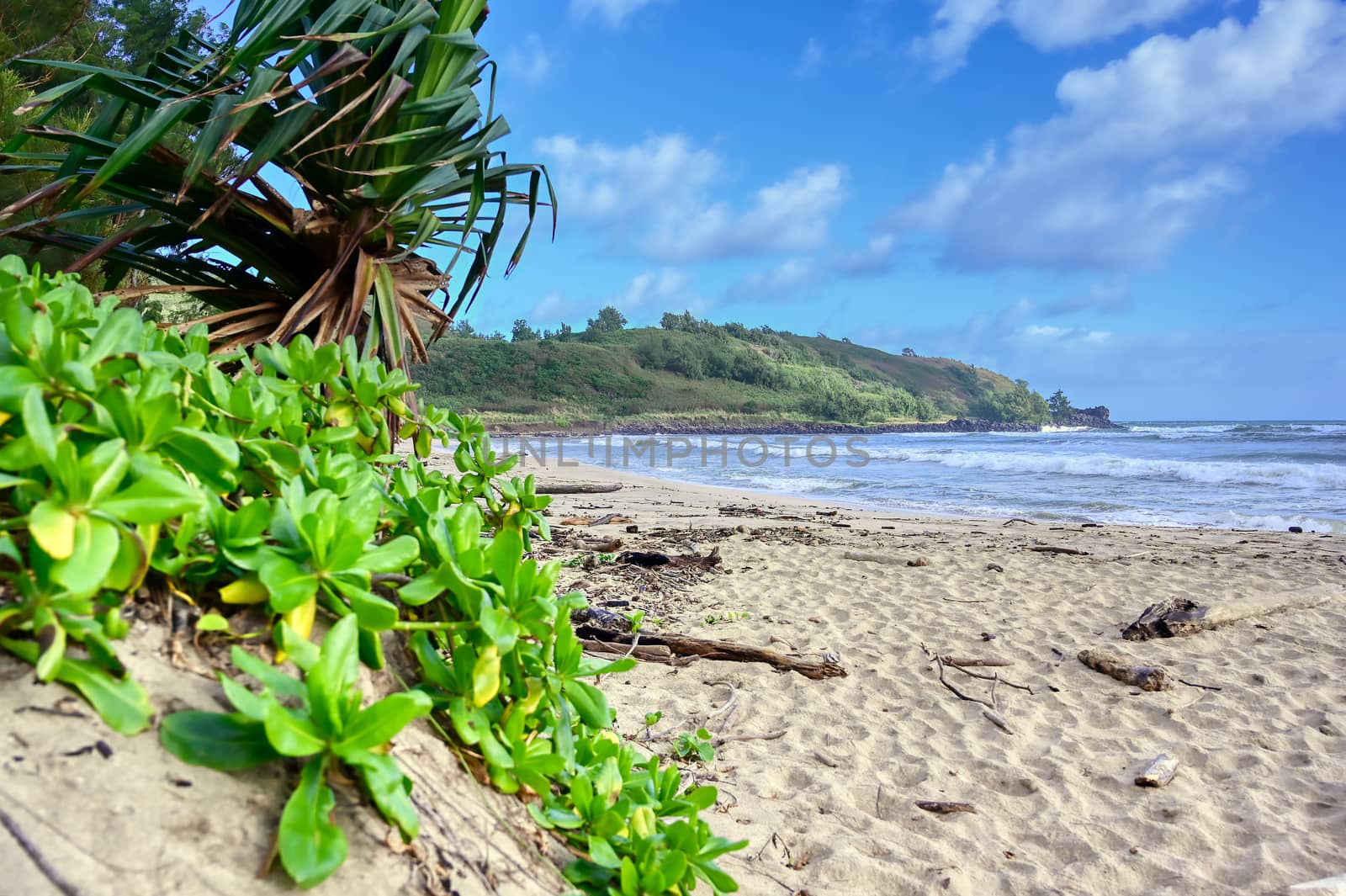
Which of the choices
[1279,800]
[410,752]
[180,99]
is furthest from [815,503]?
[410,752]

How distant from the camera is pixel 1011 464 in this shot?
17.6 metres

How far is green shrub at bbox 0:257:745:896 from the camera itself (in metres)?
0.63

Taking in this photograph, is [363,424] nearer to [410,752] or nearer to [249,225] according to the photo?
[410,752]

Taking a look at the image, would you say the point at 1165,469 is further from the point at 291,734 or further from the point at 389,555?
the point at 291,734

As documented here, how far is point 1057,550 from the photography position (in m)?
6.33

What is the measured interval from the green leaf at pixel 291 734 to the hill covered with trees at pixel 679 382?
145ft

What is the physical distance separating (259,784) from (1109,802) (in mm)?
2335

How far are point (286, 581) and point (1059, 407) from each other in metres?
79.6

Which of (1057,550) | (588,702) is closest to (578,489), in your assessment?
(1057,550)

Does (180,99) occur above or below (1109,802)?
above

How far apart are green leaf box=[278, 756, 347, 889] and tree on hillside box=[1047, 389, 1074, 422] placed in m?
78.0

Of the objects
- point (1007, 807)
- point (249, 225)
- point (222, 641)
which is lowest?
point (1007, 807)

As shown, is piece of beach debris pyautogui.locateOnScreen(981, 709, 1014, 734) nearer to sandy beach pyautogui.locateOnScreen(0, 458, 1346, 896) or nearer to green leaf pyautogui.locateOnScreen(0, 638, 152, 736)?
sandy beach pyautogui.locateOnScreen(0, 458, 1346, 896)

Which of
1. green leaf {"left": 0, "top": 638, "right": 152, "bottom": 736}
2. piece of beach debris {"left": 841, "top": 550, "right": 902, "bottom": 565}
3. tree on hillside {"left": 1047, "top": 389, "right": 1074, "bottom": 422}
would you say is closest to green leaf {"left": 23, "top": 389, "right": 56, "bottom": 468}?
green leaf {"left": 0, "top": 638, "right": 152, "bottom": 736}
